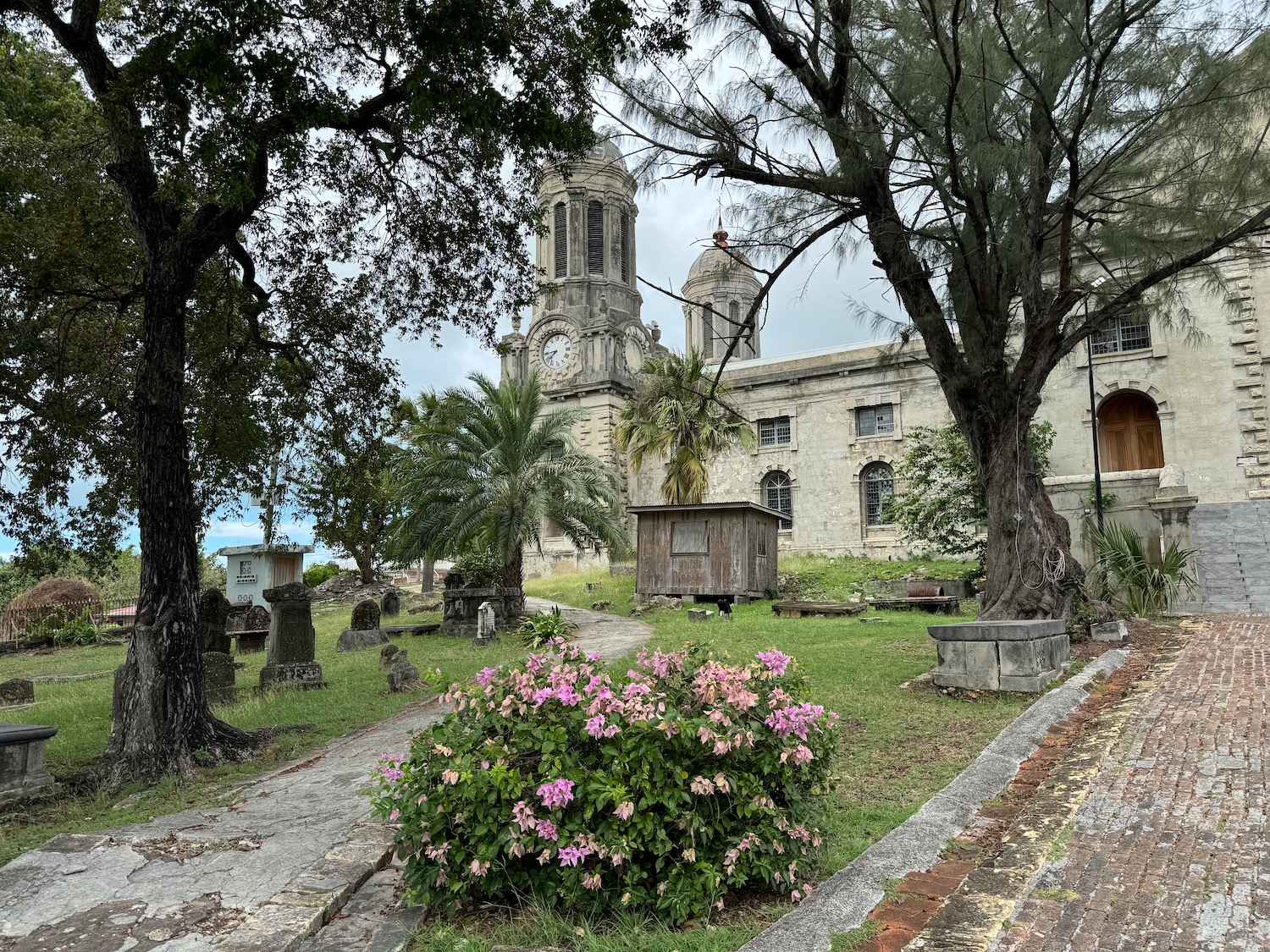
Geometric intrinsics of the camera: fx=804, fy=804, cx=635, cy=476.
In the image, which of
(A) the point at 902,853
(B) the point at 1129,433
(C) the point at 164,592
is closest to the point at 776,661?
(A) the point at 902,853

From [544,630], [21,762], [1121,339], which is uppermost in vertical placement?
[1121,339]

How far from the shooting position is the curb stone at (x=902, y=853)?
2.89 meters

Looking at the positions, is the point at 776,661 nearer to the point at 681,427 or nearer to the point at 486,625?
the point at 486,625

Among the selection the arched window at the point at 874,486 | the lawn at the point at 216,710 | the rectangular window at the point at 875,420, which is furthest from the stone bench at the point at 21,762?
the rectangular window at the point at 875,420

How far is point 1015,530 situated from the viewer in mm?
9961

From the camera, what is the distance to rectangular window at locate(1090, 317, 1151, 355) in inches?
976

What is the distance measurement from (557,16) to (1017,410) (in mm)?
6831

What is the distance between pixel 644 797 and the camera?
3205 mm

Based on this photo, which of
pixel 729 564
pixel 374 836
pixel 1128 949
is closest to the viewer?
pixel 1128 949

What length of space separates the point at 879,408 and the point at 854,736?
1000 inches

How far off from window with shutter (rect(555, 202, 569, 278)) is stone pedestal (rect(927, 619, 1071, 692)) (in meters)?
32.4

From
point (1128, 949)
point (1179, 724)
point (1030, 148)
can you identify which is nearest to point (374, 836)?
point (1128, 949)

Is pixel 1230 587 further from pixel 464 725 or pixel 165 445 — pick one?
pixel 165 445

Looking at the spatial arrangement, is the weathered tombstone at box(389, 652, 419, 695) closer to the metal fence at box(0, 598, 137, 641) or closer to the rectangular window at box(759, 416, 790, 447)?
the metal fence at box(0, 598, 137, 641)
